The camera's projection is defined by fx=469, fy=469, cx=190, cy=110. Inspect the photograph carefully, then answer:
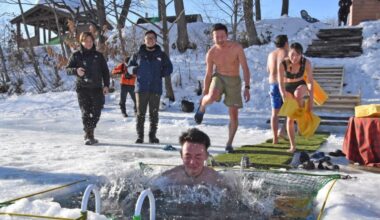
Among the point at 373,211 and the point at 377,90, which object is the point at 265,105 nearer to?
the point at 377,90

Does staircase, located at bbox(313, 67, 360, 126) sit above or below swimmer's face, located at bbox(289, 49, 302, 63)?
below

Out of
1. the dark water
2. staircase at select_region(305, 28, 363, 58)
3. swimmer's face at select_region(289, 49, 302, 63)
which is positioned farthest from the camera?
staircase at select_region(305, 28, 363, 58)

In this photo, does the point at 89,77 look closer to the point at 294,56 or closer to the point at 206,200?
the point at 294,56

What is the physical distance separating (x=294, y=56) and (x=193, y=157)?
317cm

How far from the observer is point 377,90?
13820mm

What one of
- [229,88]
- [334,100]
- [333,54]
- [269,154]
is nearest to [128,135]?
[229,88]

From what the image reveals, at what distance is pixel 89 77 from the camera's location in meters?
7.51

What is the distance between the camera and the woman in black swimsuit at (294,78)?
6.63 meters

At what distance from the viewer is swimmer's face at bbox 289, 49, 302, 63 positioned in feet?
21.7

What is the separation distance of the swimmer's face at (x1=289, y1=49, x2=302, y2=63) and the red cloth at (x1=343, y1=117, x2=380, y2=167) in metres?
1.33

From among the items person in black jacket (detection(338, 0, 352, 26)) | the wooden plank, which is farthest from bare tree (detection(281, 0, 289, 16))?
the wooden plank

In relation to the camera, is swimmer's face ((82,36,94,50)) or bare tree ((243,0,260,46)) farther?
bare tree ((243,0,260,46))

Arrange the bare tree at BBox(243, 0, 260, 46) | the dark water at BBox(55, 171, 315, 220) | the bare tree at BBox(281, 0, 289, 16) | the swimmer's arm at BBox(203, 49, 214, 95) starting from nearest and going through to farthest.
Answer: the dark water at BBox(55, 171, 315, 220) → the swimmer's arm at BBox(203, 49, 214, 95) → the bare tree at BBox(243, 0, 260, 46) → the bare tree at BBox(281, 0, 289, 16)

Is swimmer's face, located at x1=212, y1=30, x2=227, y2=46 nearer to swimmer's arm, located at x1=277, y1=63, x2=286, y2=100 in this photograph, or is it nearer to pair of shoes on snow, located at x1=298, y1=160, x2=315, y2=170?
swimmer's arm, located at x1=277, y1=63, x2=286, y2=100
